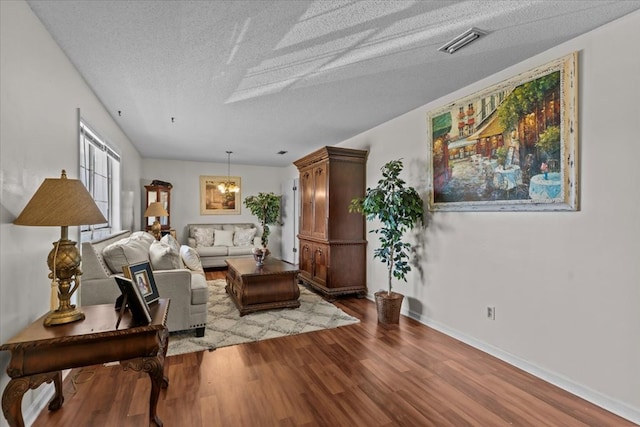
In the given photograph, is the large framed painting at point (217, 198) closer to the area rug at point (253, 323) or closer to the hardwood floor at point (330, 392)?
the area rug at point (253, 323)

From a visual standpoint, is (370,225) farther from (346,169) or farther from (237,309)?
(237,309)

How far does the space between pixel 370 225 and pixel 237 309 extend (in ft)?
7.08

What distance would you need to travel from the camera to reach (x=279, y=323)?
3.35 m

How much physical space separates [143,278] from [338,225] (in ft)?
9.34

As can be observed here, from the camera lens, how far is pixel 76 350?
1.48 m

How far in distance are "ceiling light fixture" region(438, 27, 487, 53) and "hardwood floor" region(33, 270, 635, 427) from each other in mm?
2465

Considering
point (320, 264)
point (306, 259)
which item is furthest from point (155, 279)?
point (306, 259)

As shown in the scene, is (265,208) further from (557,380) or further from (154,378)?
(557,380)

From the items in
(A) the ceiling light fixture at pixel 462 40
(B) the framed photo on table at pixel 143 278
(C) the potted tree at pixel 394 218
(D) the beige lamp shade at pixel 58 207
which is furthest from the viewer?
(C) the potted tree at pixel 394 218

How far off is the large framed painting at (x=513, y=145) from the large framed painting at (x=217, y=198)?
5267 mm

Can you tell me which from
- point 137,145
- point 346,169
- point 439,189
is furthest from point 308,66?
point 137,145

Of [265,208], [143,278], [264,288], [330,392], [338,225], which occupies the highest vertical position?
[265,208]

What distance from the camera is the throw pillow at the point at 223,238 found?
22.5 feet

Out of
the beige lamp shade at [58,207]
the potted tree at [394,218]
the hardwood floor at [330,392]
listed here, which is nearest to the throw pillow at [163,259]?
the hardwood floor at [330,392]
